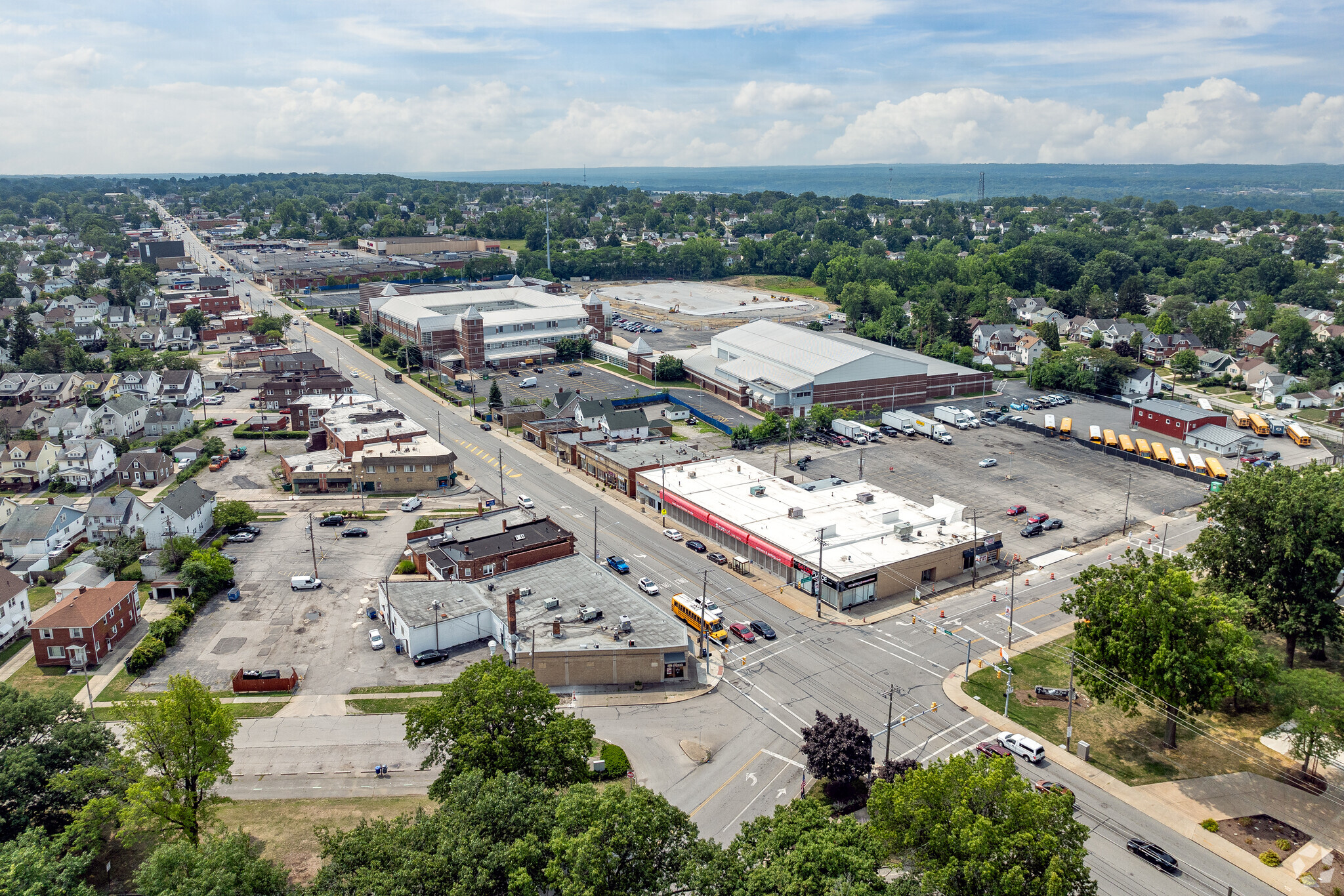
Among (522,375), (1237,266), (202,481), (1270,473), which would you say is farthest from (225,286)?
(1237,266)

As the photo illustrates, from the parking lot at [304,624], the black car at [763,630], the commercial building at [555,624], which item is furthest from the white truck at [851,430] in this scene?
the parking lot at [304,624]

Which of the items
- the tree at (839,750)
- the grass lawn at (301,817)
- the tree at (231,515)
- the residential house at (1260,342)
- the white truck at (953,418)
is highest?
the residential house at (1260,342)

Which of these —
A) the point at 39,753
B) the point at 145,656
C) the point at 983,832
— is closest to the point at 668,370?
the point at 145,656

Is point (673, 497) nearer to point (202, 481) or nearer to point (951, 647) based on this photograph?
point (951, 647)

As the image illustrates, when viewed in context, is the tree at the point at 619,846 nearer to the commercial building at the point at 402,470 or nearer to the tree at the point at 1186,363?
the commercial building at the point at 402,470

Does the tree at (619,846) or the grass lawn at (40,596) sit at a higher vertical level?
the tree at (619,846)

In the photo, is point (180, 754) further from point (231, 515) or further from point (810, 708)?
point (231, 515)

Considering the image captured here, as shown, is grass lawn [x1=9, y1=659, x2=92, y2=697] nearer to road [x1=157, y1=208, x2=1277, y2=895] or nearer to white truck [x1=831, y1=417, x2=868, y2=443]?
road [x1=157, y1=208, x2=1277, y2=895]
